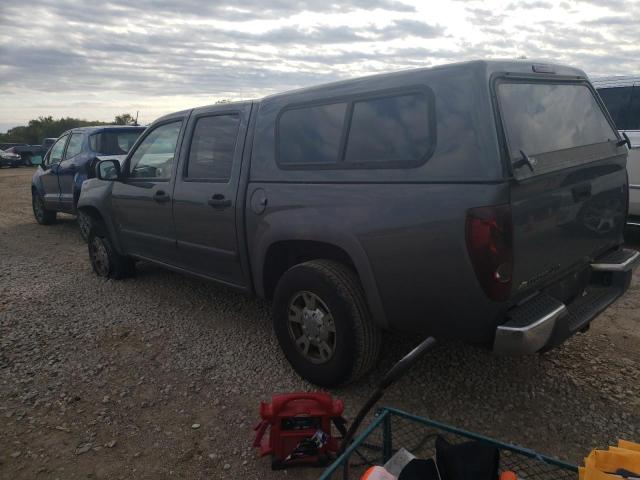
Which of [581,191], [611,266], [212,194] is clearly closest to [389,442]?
[581,191]

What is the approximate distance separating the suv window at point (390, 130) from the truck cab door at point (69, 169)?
20.3ft

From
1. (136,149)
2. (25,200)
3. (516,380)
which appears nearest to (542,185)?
(516,380)

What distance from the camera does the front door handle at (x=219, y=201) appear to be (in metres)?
3.62

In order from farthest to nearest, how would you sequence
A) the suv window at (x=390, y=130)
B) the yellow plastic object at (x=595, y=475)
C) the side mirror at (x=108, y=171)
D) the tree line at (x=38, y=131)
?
the tree line at (x=38, y=131)
the side mirror at (x=108, y=171)
the suv window at (x=390, y=130)
the yellow plastic object at (x=595, y=475)

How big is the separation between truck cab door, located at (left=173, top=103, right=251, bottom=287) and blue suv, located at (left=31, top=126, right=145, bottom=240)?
3660 millimetres

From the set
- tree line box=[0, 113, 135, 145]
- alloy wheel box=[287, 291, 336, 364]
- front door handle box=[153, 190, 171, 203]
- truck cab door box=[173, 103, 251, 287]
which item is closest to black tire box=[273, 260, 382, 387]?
alloy wheel box=[287, 291, 336, 364]

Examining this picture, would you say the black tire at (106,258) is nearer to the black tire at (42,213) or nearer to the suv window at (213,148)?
the suv window at (213,148)

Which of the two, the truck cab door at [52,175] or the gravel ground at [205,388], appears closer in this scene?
the gravel ground at [205,388]

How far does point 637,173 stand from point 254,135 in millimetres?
4822

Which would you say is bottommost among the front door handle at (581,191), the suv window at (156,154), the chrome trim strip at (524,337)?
the chrome trim strip at (524,337)

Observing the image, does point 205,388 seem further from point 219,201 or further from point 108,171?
point 108,171

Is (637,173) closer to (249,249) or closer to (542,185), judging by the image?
(542,185)

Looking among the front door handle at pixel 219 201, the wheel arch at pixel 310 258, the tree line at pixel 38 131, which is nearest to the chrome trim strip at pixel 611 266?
the wheel arch at pixel 310 258

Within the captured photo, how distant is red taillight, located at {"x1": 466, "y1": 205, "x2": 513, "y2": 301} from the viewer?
7.42 ft
